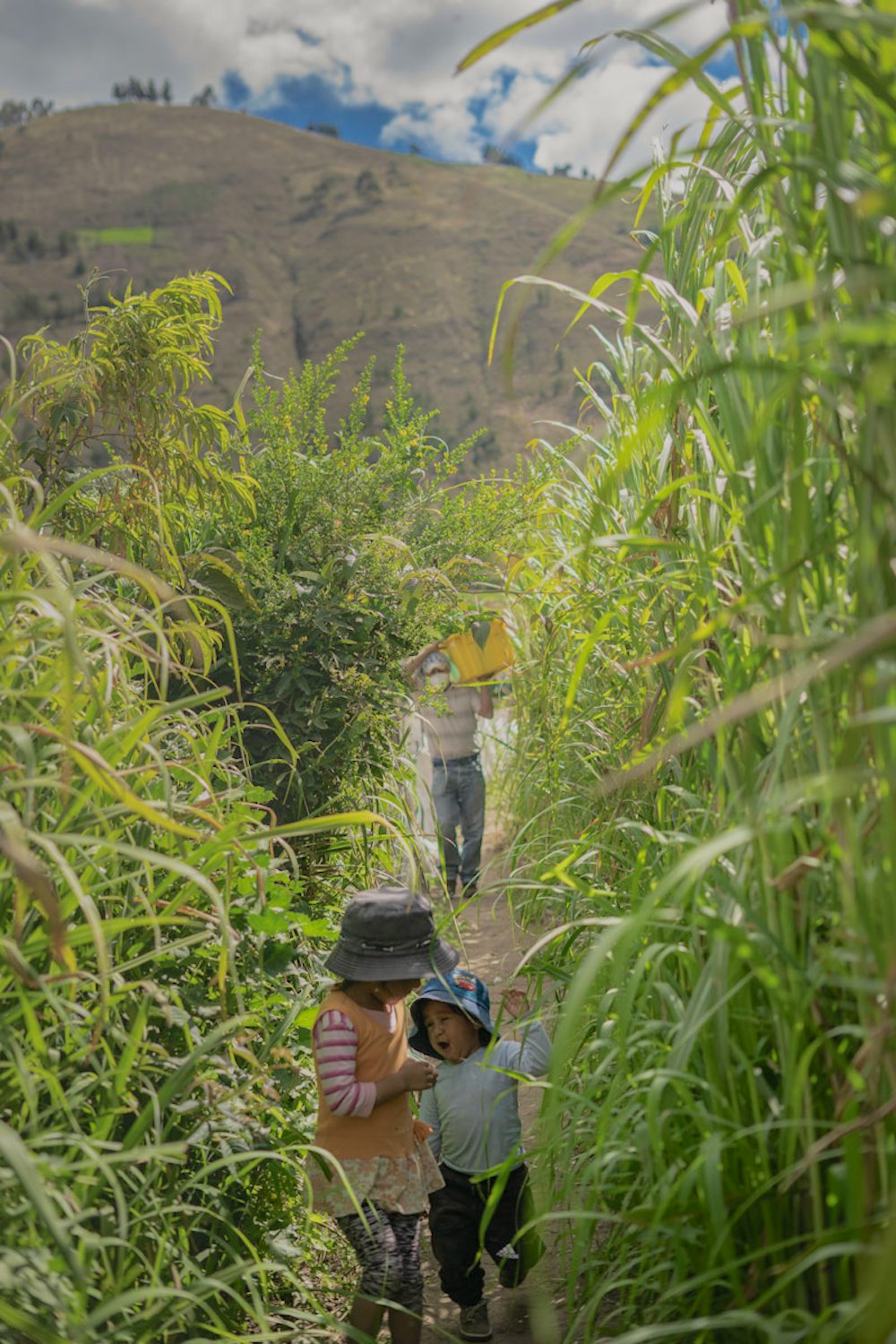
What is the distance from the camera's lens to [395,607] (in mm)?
3619

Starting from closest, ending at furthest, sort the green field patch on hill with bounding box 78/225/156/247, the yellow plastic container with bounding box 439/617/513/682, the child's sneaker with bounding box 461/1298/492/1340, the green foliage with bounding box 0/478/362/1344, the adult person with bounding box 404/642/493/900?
1. the green foliage with bounding box 0/478/362/1344
2. the child's sneaker with bounding box 461/1298/492/1340
3. the yellow plastic container with bounding box 439/617/513/682
4. the adult person with bounding box 404/642/493/900
5. the green field patch on hill with bounding box 78/225/156/247

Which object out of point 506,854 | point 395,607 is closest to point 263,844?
point 506,854

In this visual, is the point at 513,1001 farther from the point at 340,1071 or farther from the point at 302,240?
the point at 302,240

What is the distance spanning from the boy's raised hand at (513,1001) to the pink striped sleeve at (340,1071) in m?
0.32

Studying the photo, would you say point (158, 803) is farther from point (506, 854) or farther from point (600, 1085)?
point (506, 854)

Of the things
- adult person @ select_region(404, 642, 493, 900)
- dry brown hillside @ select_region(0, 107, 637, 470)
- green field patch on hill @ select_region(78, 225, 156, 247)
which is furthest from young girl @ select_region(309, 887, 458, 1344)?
green field patch on hill @ select_region(78, 225, 156, 247)

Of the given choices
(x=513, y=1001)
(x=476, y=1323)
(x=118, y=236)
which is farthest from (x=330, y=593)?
(x=118, y=236)

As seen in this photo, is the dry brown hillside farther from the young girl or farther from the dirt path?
the young girl

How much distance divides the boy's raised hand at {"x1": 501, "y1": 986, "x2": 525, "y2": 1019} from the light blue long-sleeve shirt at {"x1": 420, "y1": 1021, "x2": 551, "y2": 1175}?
0.22 feet

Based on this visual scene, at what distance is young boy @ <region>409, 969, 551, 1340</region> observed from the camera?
2424 millimetres

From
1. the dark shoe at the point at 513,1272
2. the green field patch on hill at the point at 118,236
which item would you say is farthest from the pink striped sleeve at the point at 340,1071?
the green field patch on hill at the point at 118,236

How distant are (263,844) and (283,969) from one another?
32cm

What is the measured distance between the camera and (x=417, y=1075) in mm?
2342

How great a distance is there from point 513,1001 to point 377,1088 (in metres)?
0.45
